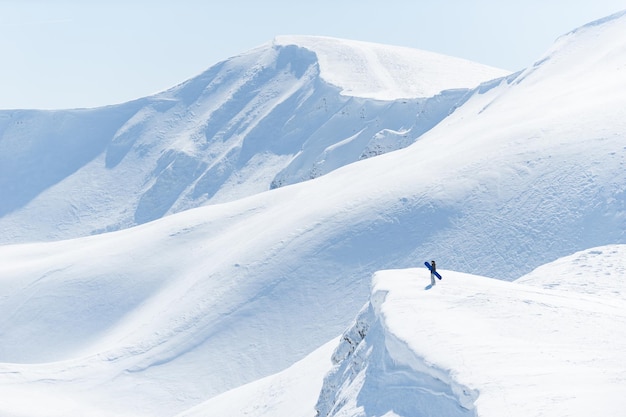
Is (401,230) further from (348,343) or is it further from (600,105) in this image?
(348,343)

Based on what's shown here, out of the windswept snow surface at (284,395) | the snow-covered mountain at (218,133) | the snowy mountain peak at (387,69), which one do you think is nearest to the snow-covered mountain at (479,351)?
the windswept snow surface at (284,395)

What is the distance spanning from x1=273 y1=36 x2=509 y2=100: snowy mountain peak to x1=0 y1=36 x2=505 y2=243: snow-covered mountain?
0.27 m

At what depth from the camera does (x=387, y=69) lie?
123 metres

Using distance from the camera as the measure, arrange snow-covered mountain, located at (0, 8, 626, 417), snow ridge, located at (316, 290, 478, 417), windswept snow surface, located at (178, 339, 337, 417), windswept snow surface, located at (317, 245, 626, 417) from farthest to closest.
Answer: windswept snow surface, located at (178, 339, 337, 417) → snow-covered mountain, located at (0, 8, 626, 417) → snow ridge, located at (316, 290, 478, 417) → windswept snow surface, located at (317, 245, 626, 417)

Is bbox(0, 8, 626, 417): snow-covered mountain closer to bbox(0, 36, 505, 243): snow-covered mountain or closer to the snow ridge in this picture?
the snow ridge

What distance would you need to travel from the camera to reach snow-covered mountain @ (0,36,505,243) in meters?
108

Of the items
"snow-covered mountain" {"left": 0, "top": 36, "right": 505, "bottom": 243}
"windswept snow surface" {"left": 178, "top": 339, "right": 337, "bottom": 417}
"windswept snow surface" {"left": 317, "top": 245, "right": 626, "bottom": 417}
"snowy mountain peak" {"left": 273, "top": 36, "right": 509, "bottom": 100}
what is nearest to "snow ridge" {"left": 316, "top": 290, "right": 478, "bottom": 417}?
"windswept snow surface" {"left": 317, "top": 245, "right": 626, "bottom": 417}

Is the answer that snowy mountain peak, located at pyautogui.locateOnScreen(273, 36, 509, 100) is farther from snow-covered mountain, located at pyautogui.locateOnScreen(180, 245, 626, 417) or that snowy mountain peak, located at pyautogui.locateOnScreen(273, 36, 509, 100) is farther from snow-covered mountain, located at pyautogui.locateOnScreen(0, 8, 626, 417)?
snow-covered mountain, located at pyautogui.locateOnScreen(180, 245, 626, 417)

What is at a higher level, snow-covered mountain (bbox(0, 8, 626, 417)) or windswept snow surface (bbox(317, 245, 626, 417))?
windswept snow surface (bbox(317, 245, 626, 417))

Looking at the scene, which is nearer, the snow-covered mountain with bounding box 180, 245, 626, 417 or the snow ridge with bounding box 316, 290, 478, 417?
the snow-covered mountain with bounding box 180, 245, 626, 417

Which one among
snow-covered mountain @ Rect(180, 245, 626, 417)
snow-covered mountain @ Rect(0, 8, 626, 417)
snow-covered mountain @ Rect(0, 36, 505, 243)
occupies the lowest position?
snow-covered mountain @ Rect(0, 36, 505, 243)

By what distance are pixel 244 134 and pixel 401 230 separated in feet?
252

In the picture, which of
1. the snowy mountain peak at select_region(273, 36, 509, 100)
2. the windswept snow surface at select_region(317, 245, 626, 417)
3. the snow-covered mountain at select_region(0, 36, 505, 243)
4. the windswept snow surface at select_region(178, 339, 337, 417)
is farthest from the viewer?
the snowy mountain peak at select_region(273, 36, 509, 100)

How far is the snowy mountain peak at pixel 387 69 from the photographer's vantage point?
113750mm
